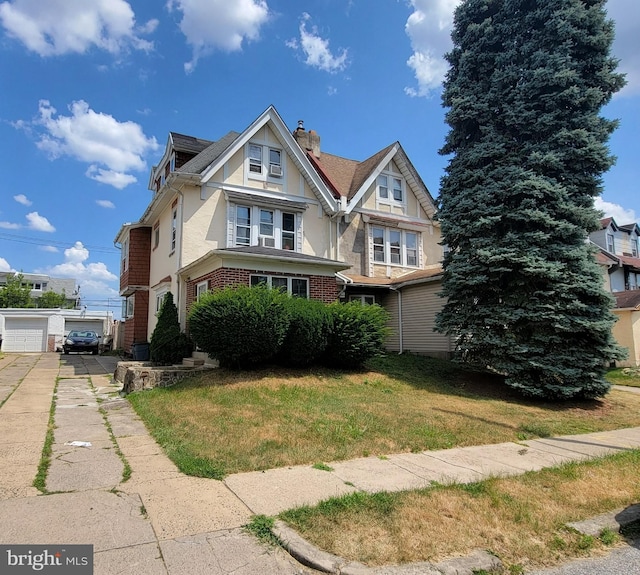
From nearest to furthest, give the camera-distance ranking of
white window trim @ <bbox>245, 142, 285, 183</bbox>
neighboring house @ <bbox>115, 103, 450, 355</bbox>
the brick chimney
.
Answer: neighboring house @ <bbox>115, 103, 450, 355</bbox> → white window trim @ <bbox>245, 142, 285, 183</bbox> → the brick chimney

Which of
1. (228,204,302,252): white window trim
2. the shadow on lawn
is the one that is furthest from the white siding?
(228,204,302,252): white window trim

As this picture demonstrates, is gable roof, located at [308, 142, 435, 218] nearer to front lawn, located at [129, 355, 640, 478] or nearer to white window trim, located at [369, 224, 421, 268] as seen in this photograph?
white window trim, located at [369, 224, 421, 268]

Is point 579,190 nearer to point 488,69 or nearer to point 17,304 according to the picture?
point 488,69

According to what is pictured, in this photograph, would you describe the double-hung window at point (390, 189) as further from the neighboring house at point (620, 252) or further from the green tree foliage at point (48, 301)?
the green tree foliage at point (48, 301)

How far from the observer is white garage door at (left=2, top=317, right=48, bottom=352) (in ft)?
105

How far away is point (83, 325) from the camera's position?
122ft

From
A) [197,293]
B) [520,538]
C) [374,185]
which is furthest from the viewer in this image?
[374,185]

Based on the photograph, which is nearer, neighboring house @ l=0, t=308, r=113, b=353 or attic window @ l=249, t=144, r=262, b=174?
attic window @ l=249, t=144, r=262, b=174

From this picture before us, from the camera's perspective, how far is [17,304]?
46.6m

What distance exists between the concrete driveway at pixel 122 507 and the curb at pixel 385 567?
9 centimetres

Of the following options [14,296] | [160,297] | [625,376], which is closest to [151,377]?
[160,297]

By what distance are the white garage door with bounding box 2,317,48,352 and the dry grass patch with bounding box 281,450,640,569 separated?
35486 mm

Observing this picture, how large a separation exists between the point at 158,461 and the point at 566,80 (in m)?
12.9

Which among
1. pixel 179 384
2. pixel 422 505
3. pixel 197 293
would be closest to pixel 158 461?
pixel 422 505
